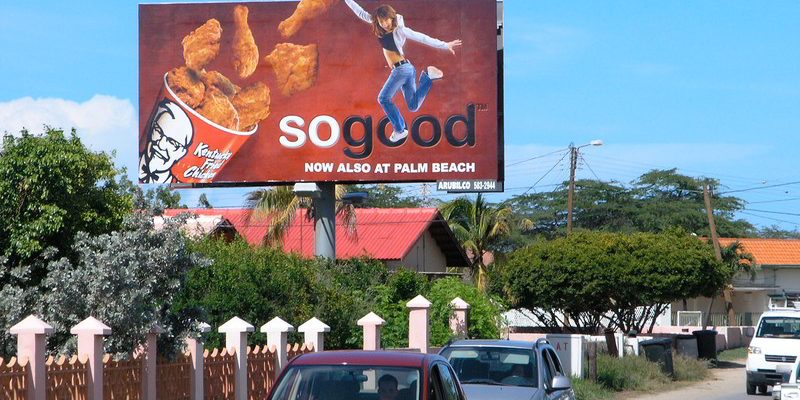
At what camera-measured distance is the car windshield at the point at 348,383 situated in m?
9.52

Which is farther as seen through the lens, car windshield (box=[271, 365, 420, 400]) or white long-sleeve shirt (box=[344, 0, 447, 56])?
white long-sleeve shirt (box=[344, 0, 447, 56])

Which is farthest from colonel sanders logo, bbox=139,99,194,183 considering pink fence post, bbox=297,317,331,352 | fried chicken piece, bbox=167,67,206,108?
pink fence post, bbox=297,317,331,352

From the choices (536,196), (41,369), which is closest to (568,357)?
(41,369)

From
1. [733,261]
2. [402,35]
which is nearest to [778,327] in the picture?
[402,35]

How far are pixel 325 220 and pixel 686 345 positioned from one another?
16906 millimetres

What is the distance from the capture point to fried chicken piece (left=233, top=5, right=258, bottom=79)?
2884 centimetres

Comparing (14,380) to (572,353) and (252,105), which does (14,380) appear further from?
(572,353)

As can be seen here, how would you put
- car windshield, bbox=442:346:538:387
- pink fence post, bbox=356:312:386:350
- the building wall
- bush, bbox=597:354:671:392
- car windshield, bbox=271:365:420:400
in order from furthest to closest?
1. the building wall
2. bush, bbox=597:354:671:392
3. pink fence post, bbox=356:312:386:350
4. car windshield, bbox=442:346:538:387
5. car windshield, bbox=271:365:420:400

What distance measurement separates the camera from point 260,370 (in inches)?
693

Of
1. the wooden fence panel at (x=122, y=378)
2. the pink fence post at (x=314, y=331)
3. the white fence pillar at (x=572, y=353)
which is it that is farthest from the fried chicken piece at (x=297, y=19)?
the wooden fence panel at (x=122, y=378)

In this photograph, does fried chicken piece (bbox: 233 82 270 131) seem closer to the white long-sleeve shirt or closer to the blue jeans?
the blue jeans

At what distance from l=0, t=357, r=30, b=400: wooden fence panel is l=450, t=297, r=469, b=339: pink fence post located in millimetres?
15588

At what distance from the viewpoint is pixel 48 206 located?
19.8 meters

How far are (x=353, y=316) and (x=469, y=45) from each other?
8.02 meters
